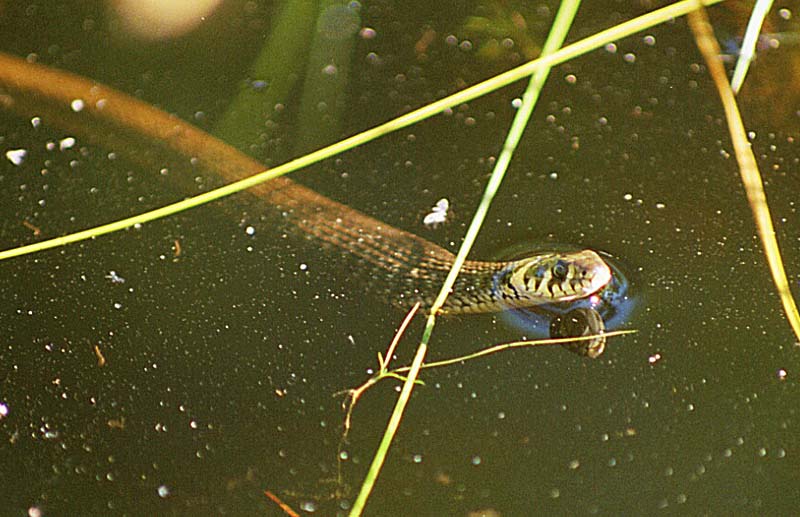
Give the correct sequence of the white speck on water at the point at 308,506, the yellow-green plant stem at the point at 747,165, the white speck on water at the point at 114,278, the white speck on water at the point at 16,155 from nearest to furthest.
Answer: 1. the white speck on water at the point at 308,506
2. the yellow-green plant stem at the point at 747,165
3. the white speck on water at the point at 114,278
4. the white speck on water at the point at 16,155

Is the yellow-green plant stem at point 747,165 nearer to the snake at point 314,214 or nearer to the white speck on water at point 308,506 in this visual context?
the snake at point 314,214

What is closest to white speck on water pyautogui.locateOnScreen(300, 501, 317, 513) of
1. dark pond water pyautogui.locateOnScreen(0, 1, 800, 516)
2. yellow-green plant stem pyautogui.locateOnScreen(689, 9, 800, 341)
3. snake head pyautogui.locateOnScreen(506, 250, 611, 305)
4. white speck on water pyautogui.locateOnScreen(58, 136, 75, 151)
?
dark pond water pyautogui.locateOnScreen(0, 1, 800, 516)

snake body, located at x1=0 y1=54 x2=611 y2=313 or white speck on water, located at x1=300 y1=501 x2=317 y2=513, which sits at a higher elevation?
snake body, located at x1=0 y1=54 x2=611 y2=313

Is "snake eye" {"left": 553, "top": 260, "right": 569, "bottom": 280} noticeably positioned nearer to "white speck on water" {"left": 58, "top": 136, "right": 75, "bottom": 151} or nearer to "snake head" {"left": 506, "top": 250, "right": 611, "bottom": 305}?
"snake head" {"left": 506, "top": 250, "right": 611, "bottom": 305}

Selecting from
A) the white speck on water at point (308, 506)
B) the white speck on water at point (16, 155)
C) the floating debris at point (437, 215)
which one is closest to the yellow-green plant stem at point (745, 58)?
the floating debris at point (437, 215)

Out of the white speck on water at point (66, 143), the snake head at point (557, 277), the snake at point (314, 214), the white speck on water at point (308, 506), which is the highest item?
the snake head at point (557, 277)

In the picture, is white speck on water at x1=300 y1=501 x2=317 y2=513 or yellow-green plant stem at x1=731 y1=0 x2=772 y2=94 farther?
yellow-green plant stem at x1=731 y1=0 x2=772 y2=94

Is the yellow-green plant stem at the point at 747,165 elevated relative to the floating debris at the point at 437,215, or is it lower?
elevated

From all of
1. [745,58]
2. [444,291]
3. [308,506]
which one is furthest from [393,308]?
[745,58]
